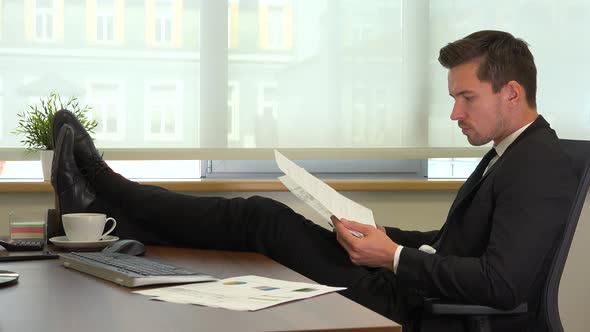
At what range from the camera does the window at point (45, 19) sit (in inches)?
117

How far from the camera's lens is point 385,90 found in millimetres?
3176

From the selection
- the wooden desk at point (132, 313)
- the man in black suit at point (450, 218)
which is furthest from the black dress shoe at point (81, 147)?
the wooden desk at point (132, 313)

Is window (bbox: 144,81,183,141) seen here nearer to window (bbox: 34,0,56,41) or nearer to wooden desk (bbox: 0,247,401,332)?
window (bbox: 34,0,56,41)

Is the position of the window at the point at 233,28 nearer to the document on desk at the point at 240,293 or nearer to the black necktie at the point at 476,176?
the black necktie at the point at 476,176

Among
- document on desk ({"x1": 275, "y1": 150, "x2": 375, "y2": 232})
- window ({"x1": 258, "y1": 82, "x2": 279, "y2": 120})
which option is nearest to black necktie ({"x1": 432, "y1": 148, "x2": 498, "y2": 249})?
document on desk ({"x1": 275, "y1": 150, "x2": 375, "y2": 232})

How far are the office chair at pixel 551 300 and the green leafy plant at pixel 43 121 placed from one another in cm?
154

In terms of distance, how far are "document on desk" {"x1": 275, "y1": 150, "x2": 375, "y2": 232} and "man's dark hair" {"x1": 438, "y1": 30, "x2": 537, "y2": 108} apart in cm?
51

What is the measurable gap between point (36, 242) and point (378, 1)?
5.39ft

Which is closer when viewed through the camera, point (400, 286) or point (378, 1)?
point (400, 286)

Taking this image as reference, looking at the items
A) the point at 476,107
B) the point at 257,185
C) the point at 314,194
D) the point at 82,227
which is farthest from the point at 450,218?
→ the point at 257,185

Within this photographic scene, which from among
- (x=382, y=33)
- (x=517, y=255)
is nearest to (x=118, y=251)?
(x=517, y=255)

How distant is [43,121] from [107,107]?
0.76ft

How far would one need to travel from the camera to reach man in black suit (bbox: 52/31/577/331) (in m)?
1.91

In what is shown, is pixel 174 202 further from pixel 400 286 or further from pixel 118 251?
pixel 400 286
